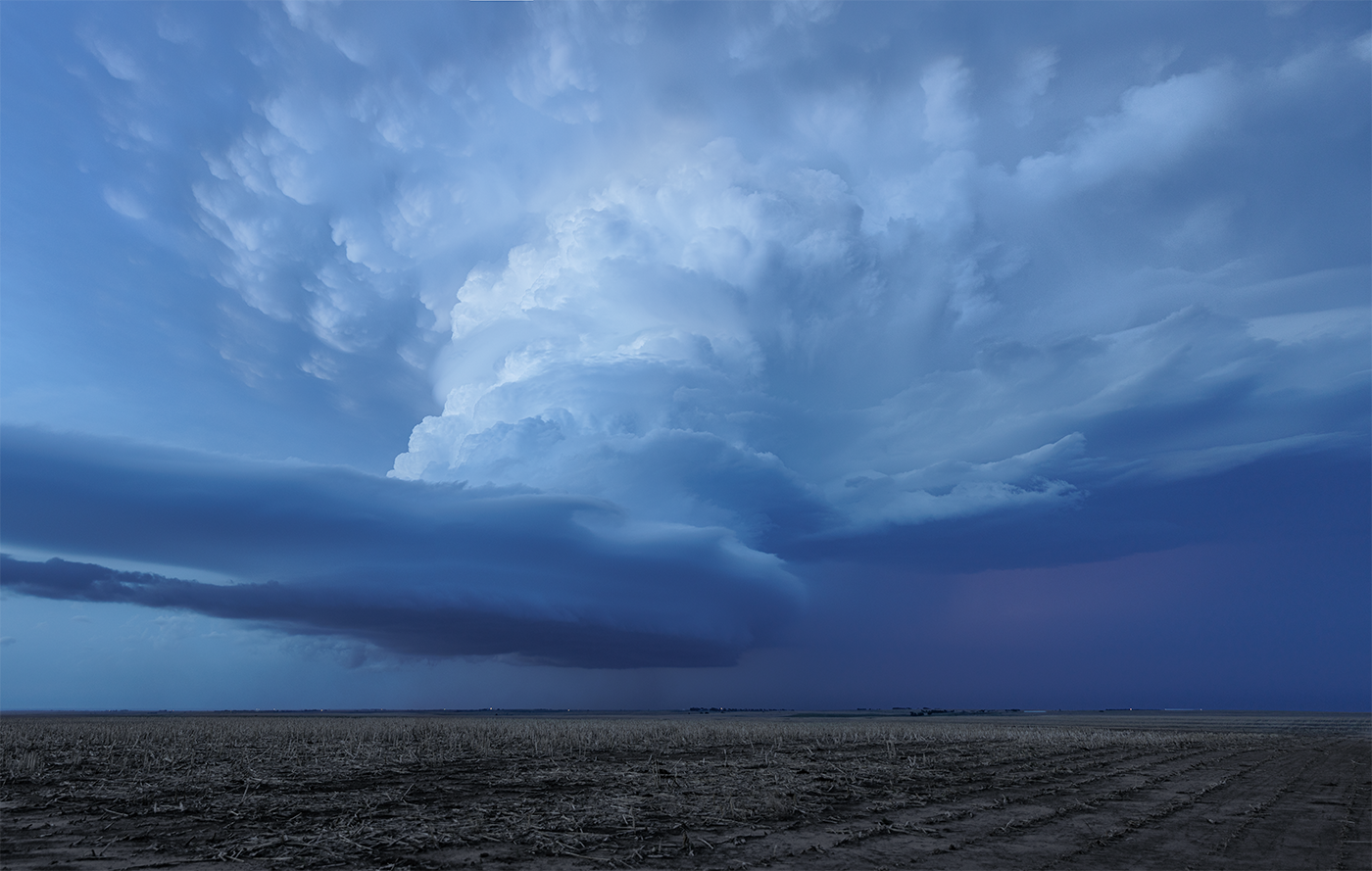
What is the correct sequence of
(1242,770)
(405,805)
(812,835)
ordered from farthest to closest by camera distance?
(1242,770), (405,805), (812,835)

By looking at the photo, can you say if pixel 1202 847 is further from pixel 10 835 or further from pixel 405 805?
pixel 10 835

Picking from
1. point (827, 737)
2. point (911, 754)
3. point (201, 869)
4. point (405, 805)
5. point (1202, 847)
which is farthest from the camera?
point (827, 737)

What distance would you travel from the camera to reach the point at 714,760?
31.3 meters

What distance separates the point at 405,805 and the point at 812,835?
1083 centimetres

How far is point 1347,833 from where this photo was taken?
50.8 ft

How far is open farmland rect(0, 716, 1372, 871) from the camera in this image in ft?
42.9

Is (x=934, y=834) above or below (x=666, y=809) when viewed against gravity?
above

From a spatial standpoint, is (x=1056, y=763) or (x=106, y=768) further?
(x=1056, y=763)

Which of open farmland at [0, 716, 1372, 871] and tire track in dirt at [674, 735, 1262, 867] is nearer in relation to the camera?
tire track in dirt at [674, 735, 1262, 867]

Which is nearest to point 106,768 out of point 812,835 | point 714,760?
point 714,760

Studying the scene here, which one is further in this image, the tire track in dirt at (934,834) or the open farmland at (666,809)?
the open farmland at (666,809)

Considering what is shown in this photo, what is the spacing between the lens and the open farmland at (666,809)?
42.9 ft

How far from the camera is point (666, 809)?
59.0ft

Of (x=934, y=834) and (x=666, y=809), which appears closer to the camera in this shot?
(x=934, y=834)
